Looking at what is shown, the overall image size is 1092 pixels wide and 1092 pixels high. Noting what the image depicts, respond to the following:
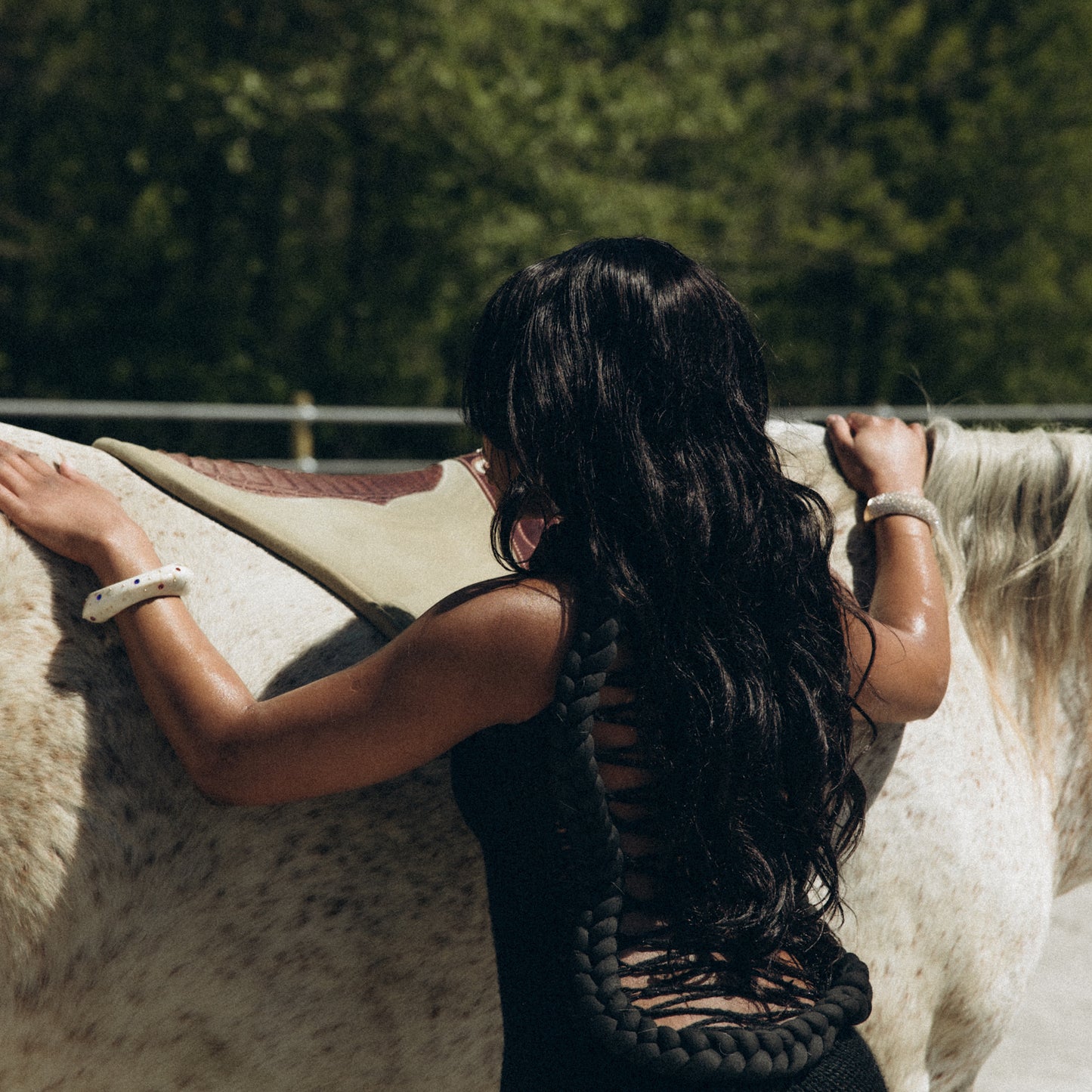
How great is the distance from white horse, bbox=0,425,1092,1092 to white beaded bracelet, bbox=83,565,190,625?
6cm

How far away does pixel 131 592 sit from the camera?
116cm

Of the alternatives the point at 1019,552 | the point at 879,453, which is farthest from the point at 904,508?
the point at 1019,552

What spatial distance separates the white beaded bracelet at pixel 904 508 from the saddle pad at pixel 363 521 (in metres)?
0.44

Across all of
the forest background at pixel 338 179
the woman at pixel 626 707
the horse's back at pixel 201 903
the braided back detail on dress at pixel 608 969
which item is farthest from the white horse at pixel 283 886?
the forest background at pixel 338 179

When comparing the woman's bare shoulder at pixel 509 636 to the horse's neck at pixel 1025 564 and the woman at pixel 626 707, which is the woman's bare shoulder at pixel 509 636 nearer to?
the woman at pixel 626 707

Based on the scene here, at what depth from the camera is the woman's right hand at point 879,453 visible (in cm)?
149

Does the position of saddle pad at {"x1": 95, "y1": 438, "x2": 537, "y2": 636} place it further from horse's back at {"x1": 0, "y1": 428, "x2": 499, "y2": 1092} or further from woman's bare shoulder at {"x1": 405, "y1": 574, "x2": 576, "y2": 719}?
woman's bare shoulder at {"x1": 405, "y1": 574, "x2": 576, "y2": 719}

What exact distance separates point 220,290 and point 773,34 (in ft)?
24.0

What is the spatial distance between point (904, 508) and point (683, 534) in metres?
0.50

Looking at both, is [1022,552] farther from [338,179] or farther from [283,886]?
[338,179]

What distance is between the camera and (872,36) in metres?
14.3

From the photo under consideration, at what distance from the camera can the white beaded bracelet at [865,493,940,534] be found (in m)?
1.41

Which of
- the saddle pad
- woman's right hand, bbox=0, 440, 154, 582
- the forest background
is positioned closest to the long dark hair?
the saddle pad

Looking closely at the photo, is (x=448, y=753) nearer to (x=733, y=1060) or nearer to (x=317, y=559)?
(x=317, y=559)
